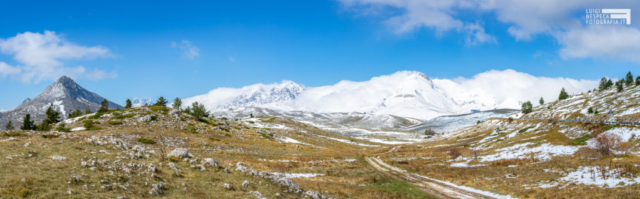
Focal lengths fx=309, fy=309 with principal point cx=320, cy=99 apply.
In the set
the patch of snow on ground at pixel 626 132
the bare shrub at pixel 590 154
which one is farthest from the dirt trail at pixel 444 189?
the patch of snow on ground at pixel 626 132

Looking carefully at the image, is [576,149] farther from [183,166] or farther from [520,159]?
[183,166]

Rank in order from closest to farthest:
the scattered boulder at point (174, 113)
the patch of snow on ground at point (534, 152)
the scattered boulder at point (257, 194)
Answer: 1. the scattered boulder at point (257, 194)
2. the patch of snow on ground at point (534, 152)
3. the scattered boulder at point (174, 113)

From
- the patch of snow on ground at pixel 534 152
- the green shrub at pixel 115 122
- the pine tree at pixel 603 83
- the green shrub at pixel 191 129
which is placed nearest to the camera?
the patch of snow on ground at pixel 534 152

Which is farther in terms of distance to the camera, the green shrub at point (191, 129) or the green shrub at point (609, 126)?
the green shrub at point (191, 129)

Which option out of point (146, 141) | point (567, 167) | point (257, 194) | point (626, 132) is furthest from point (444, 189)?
point (146, 141)

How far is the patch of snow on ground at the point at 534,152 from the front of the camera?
5417 centimetres

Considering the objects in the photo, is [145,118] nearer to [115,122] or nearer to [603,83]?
[115,122]

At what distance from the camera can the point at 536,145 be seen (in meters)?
66.1

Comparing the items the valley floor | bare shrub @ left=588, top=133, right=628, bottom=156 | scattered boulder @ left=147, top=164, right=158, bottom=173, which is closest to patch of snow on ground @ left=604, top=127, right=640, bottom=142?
the valley floor

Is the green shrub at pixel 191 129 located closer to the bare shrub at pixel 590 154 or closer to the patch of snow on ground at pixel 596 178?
the patch of snow on ground at pixel 596 178

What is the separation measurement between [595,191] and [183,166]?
37449mm

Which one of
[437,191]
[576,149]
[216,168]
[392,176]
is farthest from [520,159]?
[216,168]

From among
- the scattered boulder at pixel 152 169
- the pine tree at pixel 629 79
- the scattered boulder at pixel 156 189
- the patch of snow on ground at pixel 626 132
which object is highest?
the pine tree at pixel 629 79

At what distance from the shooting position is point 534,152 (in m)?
59.9
